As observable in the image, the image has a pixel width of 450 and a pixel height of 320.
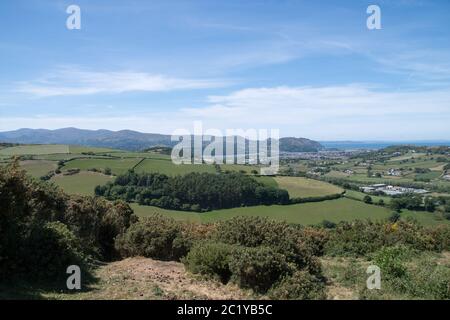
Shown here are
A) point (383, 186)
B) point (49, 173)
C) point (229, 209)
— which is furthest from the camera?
point (383, 186)

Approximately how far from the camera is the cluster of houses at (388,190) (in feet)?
214

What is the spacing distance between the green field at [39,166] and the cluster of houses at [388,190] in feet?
185

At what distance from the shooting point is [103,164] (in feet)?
242

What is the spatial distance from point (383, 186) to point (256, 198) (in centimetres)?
3035

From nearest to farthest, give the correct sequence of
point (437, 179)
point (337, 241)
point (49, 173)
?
point (337, 241), point (49, 173), point (437, 179)

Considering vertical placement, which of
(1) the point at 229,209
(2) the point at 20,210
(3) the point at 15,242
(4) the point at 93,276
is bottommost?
(1) the point at 229,209

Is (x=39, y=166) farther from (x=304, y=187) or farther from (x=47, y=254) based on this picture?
(x=47, y=254)

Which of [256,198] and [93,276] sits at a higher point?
[93,276]

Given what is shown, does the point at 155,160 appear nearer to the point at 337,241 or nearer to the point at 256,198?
the point at 256,198

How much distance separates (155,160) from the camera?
267 feet

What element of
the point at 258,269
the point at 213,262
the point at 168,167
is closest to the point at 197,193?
the point at 168,167

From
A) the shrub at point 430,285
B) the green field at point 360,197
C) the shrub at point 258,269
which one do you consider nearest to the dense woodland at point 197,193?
the green field at point 360,197

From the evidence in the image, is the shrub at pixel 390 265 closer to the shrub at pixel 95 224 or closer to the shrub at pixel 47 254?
the shrub at pixel 47 254

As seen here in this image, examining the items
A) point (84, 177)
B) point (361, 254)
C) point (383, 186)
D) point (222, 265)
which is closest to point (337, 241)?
point (361, 254)
